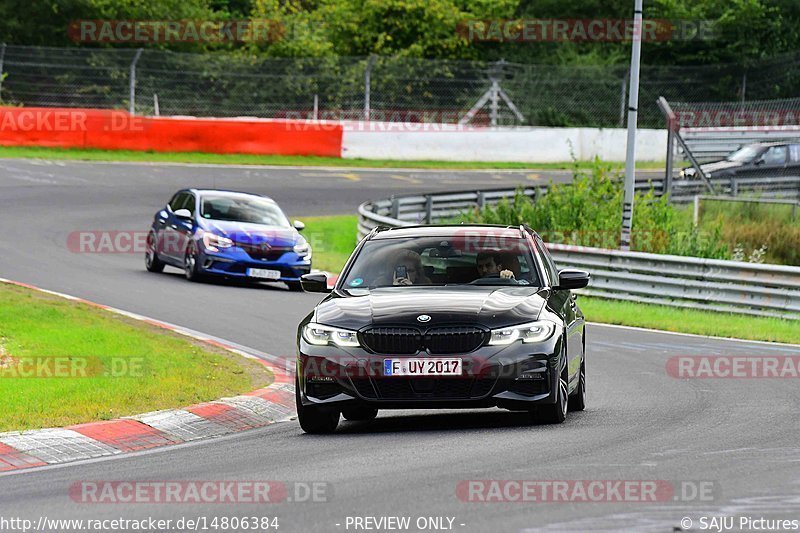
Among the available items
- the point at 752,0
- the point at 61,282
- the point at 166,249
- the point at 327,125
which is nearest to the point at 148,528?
the point at 61,282

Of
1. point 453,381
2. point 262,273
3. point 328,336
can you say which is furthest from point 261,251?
point 453,381

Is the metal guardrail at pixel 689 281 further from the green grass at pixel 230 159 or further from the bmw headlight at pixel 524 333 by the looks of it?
the green grass at pixel 230 159

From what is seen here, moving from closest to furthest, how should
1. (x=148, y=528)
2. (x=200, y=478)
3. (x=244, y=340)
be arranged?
1. (x=148, y=528)
2. (x=200, y=478)
3. (x=244, y=340)

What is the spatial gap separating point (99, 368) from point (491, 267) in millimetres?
3872

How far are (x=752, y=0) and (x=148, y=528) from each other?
5548cm

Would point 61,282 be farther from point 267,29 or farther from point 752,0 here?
point 752,0

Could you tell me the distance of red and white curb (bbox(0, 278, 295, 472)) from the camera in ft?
32.6

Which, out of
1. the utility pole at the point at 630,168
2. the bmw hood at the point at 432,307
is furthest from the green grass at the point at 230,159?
the bmw hood at the point at 432,307

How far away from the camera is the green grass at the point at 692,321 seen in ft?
66.4

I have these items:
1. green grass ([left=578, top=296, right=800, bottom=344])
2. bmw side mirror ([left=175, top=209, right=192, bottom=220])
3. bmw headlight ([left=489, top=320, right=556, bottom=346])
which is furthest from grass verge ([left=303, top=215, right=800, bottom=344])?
bmw headlight ([left=489, top=320, right=556, bottom=346])

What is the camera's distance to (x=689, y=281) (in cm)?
2306

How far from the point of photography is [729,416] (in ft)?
38.4

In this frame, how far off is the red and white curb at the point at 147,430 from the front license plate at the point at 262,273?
1034cm

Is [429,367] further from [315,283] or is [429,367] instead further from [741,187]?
[741,187]
